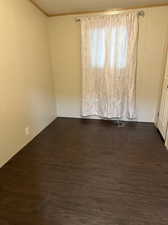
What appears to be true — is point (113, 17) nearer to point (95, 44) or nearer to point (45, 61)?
point (95, 44)

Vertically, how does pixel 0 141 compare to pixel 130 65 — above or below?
below

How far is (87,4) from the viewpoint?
2736mm

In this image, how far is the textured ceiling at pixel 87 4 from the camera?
2625mm

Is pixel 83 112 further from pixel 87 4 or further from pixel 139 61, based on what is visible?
pixel 87 4

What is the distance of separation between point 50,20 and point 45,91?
154 centimetres

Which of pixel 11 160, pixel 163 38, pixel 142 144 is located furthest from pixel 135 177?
pixel 163 38

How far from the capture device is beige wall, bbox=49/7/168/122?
2896 mm

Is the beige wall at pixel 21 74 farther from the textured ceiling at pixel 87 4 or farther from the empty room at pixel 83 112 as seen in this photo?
the textured ceiling at pixel 87 4

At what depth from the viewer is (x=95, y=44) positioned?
3.13m

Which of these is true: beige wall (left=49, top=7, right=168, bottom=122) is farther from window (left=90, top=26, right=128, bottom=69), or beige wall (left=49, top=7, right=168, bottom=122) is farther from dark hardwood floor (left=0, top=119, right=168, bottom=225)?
dark hardwood floor (left=0, top=119, right=168, bottom=225)

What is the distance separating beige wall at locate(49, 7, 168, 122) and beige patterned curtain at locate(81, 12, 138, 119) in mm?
188

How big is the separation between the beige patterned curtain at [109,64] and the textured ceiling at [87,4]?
0.53ft

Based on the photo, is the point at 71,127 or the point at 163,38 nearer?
the point at 163,38

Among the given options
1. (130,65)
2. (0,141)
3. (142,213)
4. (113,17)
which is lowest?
(142,213)
